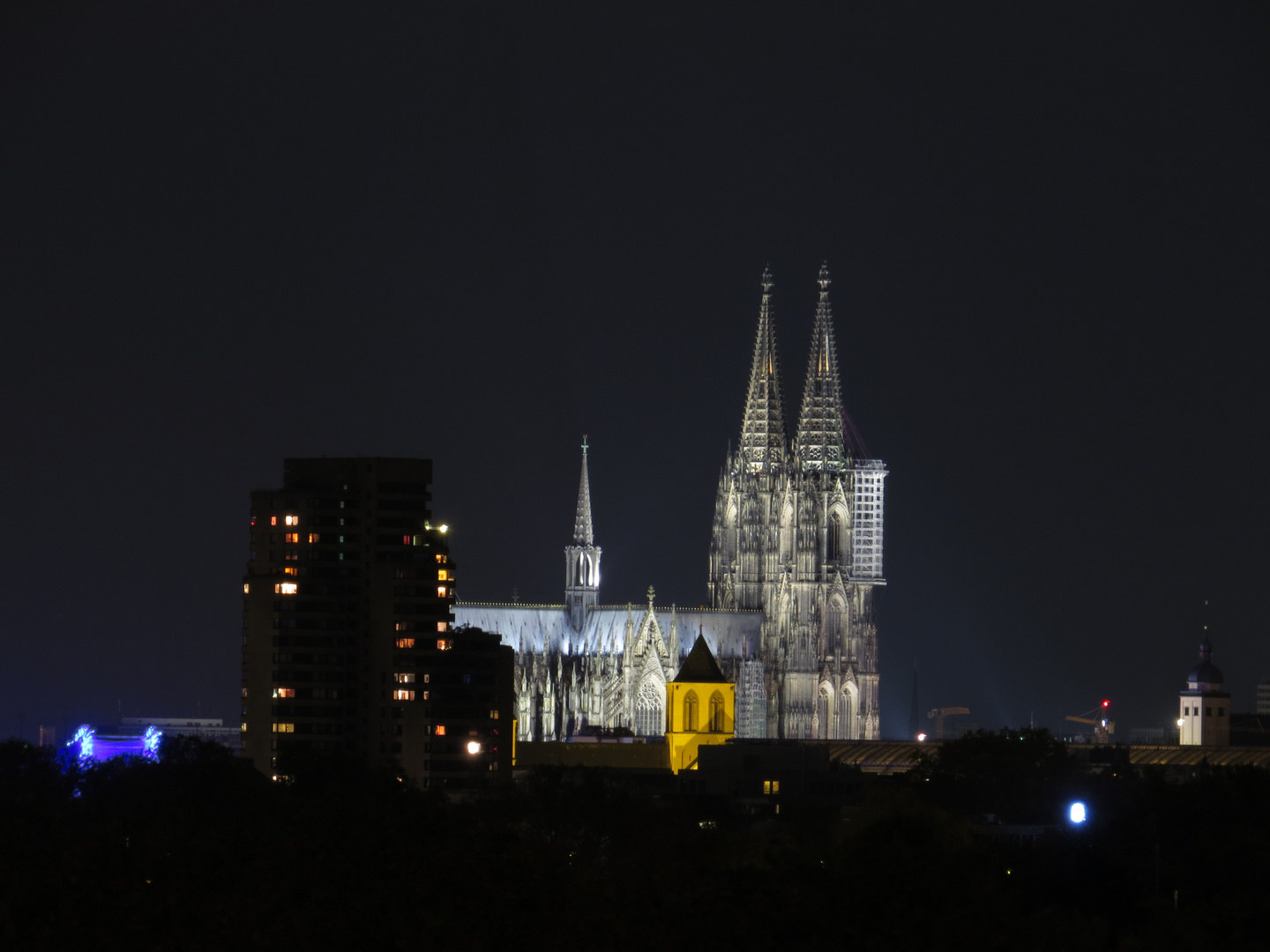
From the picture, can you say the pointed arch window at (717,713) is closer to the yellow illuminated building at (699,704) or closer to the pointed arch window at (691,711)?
the yellow illuminated building at (699,704)

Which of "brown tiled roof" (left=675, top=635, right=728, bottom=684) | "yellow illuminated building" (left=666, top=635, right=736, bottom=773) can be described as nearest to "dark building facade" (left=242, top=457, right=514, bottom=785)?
"yellow illuminated building" (left=666, top=635, right=736, bottom=773)

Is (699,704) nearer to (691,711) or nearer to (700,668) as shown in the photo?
(691,711)

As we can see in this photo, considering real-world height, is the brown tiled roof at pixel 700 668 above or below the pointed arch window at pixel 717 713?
above

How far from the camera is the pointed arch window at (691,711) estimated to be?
197 meters

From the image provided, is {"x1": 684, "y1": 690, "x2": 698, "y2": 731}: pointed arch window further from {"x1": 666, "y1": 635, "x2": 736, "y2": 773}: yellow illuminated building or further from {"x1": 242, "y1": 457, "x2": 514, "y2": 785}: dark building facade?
{"x1": 242, "y1": 457, "x2": 514, "y2": 785}: dark building facade

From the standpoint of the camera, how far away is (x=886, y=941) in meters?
88.4

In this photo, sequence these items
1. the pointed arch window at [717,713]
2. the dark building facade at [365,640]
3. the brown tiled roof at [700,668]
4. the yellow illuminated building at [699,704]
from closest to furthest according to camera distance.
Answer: the dark building facade at [365,640]
the yellow illuminated building at [699,704]
the pointed arch window at [717,713]
the brown tiled roof at [700,668]

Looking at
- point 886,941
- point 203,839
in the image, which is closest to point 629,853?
point 203,839

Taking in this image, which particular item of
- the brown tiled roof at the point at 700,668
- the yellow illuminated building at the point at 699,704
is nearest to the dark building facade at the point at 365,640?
the yellow illuminated building at the point at 699,704

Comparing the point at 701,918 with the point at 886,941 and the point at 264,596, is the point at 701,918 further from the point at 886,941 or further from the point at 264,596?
the point at 264,596

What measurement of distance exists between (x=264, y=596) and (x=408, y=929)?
81.7 metres

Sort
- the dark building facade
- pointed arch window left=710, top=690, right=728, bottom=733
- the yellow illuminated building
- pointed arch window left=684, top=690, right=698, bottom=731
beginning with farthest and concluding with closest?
pointed arch window left=710, top=690, right=728, bottom=733
pointed arch window left=684, top=690, right=698, bottom=731
the yellow illuminated building
the dark building facade

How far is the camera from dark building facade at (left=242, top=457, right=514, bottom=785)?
559ft

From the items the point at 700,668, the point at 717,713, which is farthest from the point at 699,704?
the point at 700,668
